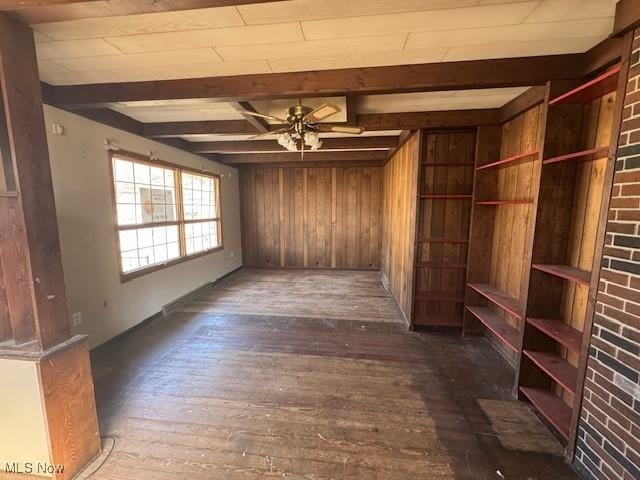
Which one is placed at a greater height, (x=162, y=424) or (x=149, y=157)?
(x=149, y=157)

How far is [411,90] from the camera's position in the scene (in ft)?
6.77

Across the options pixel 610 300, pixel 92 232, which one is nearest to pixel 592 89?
pixel 610 300

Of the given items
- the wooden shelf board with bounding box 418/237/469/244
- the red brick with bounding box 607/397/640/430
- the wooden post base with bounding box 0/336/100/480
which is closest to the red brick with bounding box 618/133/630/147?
the red brick with bounding box 607/397/640/430

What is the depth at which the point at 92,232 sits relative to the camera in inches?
111

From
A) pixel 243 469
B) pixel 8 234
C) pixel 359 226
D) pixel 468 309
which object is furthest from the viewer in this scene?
pixel 359 226

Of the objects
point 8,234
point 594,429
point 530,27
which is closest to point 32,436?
A: point 8,234

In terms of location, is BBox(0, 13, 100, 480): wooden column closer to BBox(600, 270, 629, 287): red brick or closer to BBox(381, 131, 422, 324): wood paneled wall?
BBox(600, 270, 629, 287): red brick

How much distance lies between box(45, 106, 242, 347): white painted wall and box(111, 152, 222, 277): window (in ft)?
0.54

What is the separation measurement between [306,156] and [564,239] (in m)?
4.45

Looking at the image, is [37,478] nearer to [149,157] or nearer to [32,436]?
[32,436]

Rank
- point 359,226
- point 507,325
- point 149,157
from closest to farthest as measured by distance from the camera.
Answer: point 507,325, point 149,157, point 359,226

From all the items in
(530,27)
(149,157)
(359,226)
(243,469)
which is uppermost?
(530,27)

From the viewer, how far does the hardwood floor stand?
64.9 inches

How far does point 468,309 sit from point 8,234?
389cm
